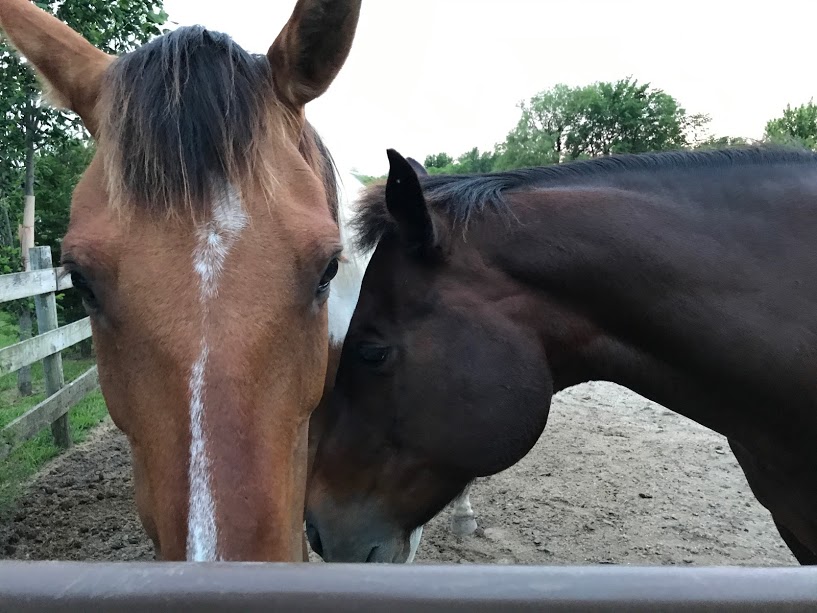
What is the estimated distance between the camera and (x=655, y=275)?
1979mm

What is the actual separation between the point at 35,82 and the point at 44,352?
2.43 metres

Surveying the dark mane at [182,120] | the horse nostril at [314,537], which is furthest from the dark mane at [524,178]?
the horse nostril at [314,537]

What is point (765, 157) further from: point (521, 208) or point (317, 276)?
point (317, 276)

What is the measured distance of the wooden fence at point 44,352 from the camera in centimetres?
462

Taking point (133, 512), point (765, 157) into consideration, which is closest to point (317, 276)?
point (765, 157)

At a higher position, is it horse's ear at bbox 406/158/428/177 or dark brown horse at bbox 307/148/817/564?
horse's ear at bbox 406/158/428/177

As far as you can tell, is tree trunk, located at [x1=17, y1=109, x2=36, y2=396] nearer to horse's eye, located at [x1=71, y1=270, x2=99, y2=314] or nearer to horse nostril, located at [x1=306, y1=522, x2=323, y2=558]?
horse nostril, located at [x1=306, y1=522, x2=323, y2=558]

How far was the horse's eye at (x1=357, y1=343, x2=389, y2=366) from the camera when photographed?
2.10 meters

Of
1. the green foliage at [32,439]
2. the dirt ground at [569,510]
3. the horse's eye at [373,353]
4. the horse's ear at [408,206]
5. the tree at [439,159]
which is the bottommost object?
the dirt ground at [569,510]

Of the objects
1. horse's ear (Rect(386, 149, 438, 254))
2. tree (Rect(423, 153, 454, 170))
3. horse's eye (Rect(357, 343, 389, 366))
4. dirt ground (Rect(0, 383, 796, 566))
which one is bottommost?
dirt ground (Rect(0, 383, 796, 566))

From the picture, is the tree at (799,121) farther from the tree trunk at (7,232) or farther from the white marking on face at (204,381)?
the white marking on face at (204,381)

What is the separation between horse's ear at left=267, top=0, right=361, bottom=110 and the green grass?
410cm

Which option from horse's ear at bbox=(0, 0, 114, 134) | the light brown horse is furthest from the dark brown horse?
horse's ear at bbox=(0, 0, 114, 134)

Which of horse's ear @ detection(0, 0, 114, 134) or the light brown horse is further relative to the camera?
horse's ear @ detection(0, 0, 114, 134)
